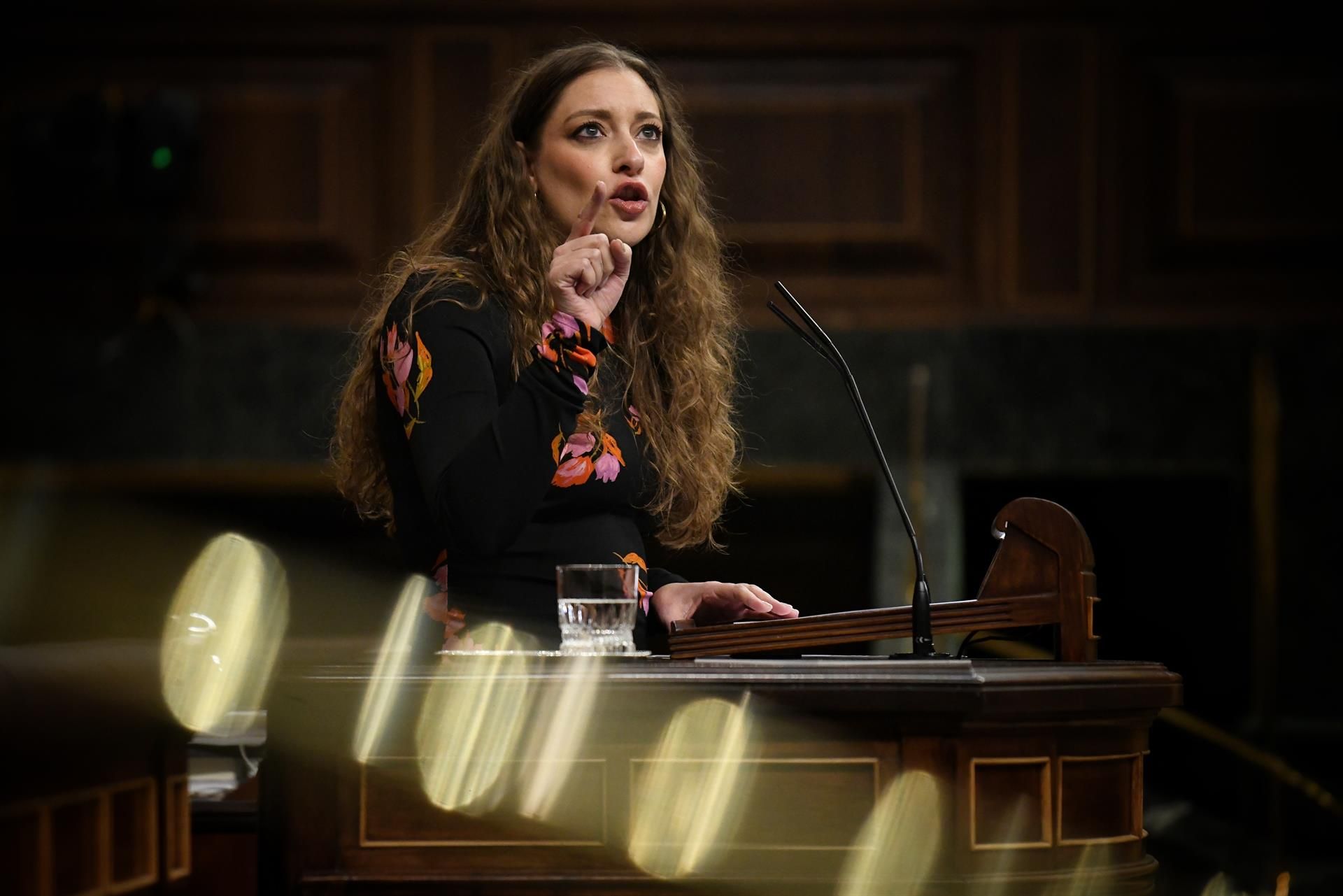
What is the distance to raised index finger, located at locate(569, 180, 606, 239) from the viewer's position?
1719mm

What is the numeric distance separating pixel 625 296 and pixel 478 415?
0.56 metres

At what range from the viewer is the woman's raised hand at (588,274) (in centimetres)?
162

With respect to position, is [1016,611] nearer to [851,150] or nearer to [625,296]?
[625,296]

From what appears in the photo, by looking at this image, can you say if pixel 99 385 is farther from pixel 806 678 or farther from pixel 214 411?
pixel 806 678

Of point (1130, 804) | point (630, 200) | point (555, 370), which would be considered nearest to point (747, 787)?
point (1130, 804)

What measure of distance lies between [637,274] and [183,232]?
6.20 ft

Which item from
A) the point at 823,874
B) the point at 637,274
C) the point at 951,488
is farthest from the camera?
the point at 951,488

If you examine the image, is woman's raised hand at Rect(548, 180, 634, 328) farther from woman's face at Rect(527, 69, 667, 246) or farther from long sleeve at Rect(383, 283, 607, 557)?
A: woman's face at Rect(527, 69, 667, 246)

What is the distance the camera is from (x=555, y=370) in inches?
61.7

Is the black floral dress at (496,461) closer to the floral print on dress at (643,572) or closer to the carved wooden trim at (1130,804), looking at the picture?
the floral print on dress at (643,572)

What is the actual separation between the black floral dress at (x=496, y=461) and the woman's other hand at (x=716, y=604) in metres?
0.03

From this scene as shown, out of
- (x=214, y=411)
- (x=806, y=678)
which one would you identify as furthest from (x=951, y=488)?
(x=806, y=678)

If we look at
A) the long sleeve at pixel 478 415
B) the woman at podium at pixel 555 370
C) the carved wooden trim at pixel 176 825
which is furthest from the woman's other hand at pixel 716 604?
the carved wooden trim at pixel 176 825

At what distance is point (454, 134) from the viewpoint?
379cm
